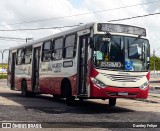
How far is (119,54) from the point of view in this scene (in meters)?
13.8

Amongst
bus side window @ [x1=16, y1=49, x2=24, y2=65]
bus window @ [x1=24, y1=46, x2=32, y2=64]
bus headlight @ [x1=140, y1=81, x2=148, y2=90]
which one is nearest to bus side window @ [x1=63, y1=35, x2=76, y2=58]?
bus headlight @ [x1=140, y1=81, x2=148, y2=90]

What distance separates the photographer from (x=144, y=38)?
47.8ft

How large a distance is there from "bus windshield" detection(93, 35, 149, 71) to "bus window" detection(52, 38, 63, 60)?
3.31 metres

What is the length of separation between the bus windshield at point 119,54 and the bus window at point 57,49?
3.31 meters

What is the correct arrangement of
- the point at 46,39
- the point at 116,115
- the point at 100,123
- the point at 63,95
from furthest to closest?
1. the point at 46,39
2. the point at 63,95
3. the point at 116,115
4. the point at 100,123

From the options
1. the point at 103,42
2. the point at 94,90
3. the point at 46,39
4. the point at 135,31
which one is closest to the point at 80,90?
the point at 94,90

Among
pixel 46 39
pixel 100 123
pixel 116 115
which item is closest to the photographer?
pixel 100 123

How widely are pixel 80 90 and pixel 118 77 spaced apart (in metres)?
1.68

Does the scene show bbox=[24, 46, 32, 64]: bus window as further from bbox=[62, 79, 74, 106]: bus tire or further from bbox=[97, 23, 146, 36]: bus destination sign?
bbox=[97, 23, 146, 36]: bus destination sign

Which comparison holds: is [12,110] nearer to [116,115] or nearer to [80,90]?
[80,90]

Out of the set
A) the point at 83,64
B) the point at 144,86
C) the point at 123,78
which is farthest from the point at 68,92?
the point at 144,86

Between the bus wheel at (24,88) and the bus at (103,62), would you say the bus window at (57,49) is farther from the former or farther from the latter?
the bus wheel at (24,88)

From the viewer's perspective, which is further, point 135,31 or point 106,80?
point 135,31

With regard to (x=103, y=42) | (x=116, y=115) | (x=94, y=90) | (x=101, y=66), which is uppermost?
(x=103, y=42)
